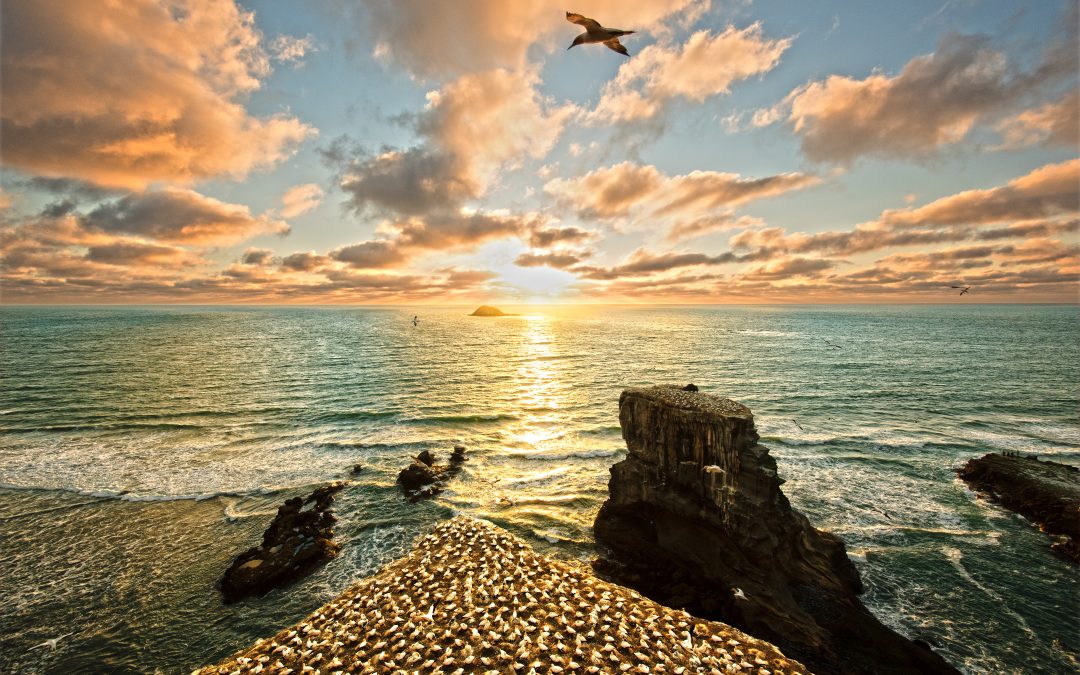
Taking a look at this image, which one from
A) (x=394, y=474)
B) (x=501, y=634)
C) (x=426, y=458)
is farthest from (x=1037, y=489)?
(x=394, y=474)

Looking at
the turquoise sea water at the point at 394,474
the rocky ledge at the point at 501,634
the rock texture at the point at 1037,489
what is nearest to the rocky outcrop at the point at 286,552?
the turquoise sea water at the point at 394,474

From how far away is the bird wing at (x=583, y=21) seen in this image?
1007 centimetres

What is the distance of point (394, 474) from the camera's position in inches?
1048

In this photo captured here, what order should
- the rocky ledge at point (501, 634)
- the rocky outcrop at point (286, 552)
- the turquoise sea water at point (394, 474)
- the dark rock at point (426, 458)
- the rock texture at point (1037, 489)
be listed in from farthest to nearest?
the dark rock at point (426, 458), the rock texture at point (1037, 489), the rocky outcrop at point (286, 552), the turquoise sea water at point (394, 474), the rocky ledge at point (501, 634)

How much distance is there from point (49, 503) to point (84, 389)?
36.2 m

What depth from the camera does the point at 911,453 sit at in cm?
2938

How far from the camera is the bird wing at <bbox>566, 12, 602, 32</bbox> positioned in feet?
33.0

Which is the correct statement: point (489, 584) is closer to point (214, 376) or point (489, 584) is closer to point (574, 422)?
point (574, 422)

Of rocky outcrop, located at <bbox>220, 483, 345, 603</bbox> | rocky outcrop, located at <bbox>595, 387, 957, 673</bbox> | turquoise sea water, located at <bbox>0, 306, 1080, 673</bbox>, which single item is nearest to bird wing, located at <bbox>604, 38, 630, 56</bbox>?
rocky outcrop, located at <bbox>595, 387, 957, 673</bbox>

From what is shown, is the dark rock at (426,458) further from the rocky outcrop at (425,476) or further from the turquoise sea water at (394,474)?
the turquoise sea water at (394,474)

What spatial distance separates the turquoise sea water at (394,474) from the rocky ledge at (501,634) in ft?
22.8

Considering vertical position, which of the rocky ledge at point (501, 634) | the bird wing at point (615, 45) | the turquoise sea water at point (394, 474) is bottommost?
the turquoise sea water at point (394, 474)

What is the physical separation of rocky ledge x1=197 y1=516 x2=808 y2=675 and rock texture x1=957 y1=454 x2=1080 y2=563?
2242cm

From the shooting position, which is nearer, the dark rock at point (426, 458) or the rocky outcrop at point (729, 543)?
the rocky outcrop at point (729, 543)
